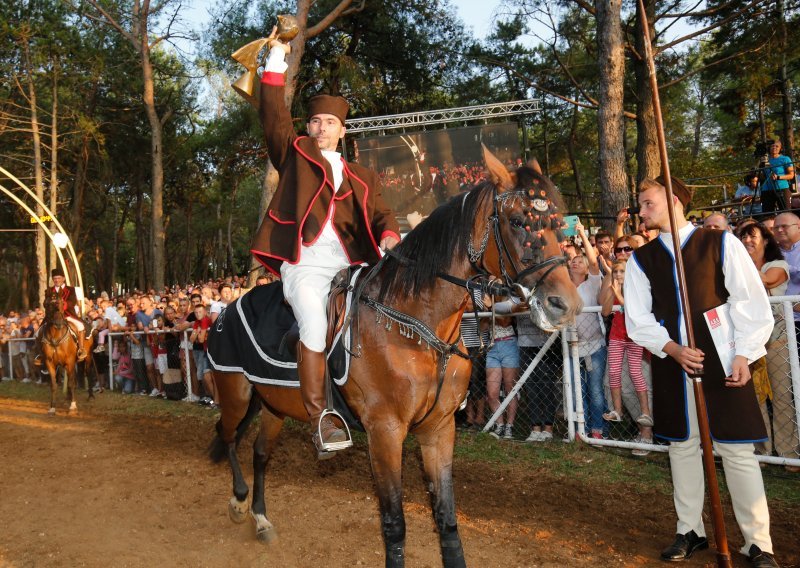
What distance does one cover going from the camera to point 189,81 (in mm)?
31906

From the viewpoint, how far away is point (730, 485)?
424 cm

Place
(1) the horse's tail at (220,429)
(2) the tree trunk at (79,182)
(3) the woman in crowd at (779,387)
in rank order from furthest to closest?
(2) the tree trunk at (79,182) < (3) the woman in crowd at (779,387) < (1) the horse's tail at (220,429)

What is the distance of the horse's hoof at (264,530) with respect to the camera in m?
5.10

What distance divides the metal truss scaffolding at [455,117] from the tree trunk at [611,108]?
500 cm

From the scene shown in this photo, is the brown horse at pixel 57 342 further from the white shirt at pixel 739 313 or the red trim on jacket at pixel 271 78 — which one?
the white shirt at pixel 739 313

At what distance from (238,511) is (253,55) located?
3.73 m

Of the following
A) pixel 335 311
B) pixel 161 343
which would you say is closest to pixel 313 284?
pixel 335 311

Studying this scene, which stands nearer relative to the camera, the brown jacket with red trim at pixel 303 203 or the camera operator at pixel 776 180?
the brown jacket with red trim at pixel 303 203

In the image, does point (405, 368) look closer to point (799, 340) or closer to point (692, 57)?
point (799, 340)

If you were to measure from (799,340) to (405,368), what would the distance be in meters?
4.65

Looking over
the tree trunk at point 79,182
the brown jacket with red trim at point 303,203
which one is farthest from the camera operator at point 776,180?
the tree trunk at point 79,182

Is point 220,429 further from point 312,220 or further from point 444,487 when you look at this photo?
point 444,487

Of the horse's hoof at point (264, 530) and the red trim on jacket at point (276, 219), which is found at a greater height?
the red trim on jacket at point (276, 219)

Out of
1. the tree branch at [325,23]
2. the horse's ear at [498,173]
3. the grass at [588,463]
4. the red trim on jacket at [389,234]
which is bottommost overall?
the grass at [588,463]
